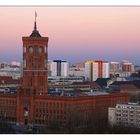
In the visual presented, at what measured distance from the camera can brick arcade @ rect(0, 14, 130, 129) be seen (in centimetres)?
1169

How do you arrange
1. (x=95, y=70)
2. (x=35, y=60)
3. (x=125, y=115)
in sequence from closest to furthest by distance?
(x=125, y=115), (x=35, y=60), (x=95, y=70)

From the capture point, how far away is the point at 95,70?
2558 cm

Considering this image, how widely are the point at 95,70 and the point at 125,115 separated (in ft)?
47.8

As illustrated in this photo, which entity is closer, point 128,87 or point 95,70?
point 128,87

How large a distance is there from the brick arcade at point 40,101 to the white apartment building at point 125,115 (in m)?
0.17

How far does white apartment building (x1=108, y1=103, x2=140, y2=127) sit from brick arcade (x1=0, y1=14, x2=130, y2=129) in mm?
166

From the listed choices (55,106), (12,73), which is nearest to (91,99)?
(55,106)

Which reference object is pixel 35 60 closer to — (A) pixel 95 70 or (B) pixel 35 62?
(B) pixel 35 62

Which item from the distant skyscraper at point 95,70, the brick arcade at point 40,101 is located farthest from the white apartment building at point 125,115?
the distant skyscraper at point 95,70

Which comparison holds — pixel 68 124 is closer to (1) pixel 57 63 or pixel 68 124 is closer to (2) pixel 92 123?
(2) pixel 92 123

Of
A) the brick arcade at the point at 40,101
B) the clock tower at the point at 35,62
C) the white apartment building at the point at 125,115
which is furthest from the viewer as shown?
the clock tower at the point at 35,62

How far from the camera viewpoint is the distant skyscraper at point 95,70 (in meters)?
24.9

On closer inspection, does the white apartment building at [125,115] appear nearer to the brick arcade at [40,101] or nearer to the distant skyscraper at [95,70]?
the brick arcade at [40,101]

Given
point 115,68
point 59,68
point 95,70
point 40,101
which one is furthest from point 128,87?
point 115,68
